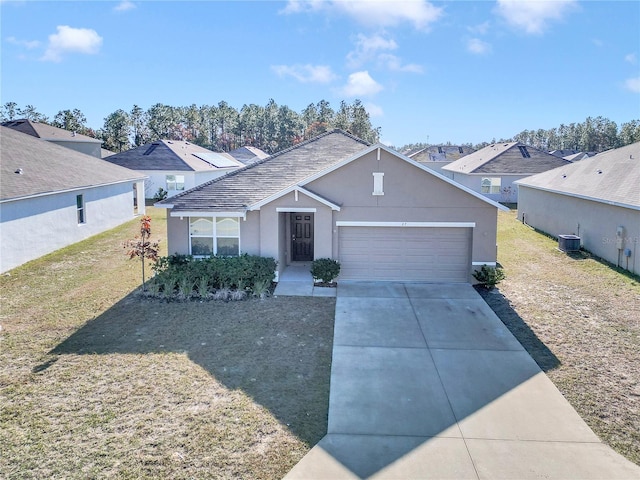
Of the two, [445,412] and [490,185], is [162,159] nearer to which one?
[490,185]

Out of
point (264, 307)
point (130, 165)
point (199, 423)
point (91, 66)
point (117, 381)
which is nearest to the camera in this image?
point (199, 423)

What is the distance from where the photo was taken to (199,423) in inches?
287

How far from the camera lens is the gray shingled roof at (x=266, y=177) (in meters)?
15.4

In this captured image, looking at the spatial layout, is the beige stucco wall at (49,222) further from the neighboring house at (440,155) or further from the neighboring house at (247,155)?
the neighboring house at (440,155)

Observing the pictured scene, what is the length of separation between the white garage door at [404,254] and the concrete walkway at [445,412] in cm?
375

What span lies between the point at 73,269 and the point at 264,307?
8.49m

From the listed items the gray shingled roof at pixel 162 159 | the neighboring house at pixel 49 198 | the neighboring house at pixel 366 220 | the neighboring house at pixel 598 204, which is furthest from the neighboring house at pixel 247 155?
the neighboring house at pixel 366 220

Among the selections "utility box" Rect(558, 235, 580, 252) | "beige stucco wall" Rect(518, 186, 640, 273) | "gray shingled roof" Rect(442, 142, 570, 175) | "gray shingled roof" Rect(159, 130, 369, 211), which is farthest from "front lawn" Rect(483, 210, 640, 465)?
"gray shingled roof" Rect(442, 142, 570, 175)

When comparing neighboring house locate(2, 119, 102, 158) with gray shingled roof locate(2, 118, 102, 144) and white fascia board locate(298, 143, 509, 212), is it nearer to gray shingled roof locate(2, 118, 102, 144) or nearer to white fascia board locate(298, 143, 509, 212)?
gray shingled roof locate(2, 118, 102, 144)

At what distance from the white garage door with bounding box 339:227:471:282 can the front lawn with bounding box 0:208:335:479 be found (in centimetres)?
256

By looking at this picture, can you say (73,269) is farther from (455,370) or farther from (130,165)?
(130,165)

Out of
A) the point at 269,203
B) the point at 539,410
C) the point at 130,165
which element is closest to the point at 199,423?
the point at 539,410

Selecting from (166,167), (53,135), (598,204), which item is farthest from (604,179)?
(53,135)

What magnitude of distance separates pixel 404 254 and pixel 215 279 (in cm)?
609
